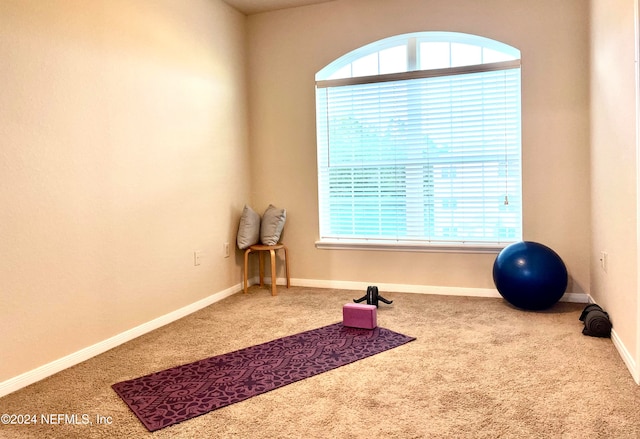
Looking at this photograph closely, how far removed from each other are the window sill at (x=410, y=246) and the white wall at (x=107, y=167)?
3.28ft

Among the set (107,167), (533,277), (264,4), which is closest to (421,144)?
(533,277)

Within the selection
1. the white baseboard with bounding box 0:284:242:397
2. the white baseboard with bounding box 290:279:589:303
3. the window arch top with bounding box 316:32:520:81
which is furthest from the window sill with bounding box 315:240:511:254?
the window arch top with bounding box 316:32:520:81

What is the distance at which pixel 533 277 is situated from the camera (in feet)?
11.2

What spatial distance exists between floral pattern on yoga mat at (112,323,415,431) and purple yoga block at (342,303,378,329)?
4 centimetres

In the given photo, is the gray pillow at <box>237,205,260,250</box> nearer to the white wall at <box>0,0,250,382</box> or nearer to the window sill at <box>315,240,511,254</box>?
the white wall at <box>0,0,250,382</box>

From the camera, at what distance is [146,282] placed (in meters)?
3.38

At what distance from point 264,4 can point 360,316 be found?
10.0 ft

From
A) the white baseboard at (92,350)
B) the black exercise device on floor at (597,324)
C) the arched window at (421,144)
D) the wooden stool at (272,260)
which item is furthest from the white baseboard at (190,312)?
the arched window at (421,144)

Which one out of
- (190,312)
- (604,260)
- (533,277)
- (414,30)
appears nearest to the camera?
(604,260)

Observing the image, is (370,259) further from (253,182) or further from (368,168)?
(253,182)

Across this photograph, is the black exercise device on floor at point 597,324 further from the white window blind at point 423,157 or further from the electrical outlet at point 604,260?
the white window blind at point 423,157

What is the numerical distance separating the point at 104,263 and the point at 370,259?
236 centimetres

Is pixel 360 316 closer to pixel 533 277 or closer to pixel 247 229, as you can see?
pixel 533 277

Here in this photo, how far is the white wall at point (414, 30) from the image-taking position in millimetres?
3770
